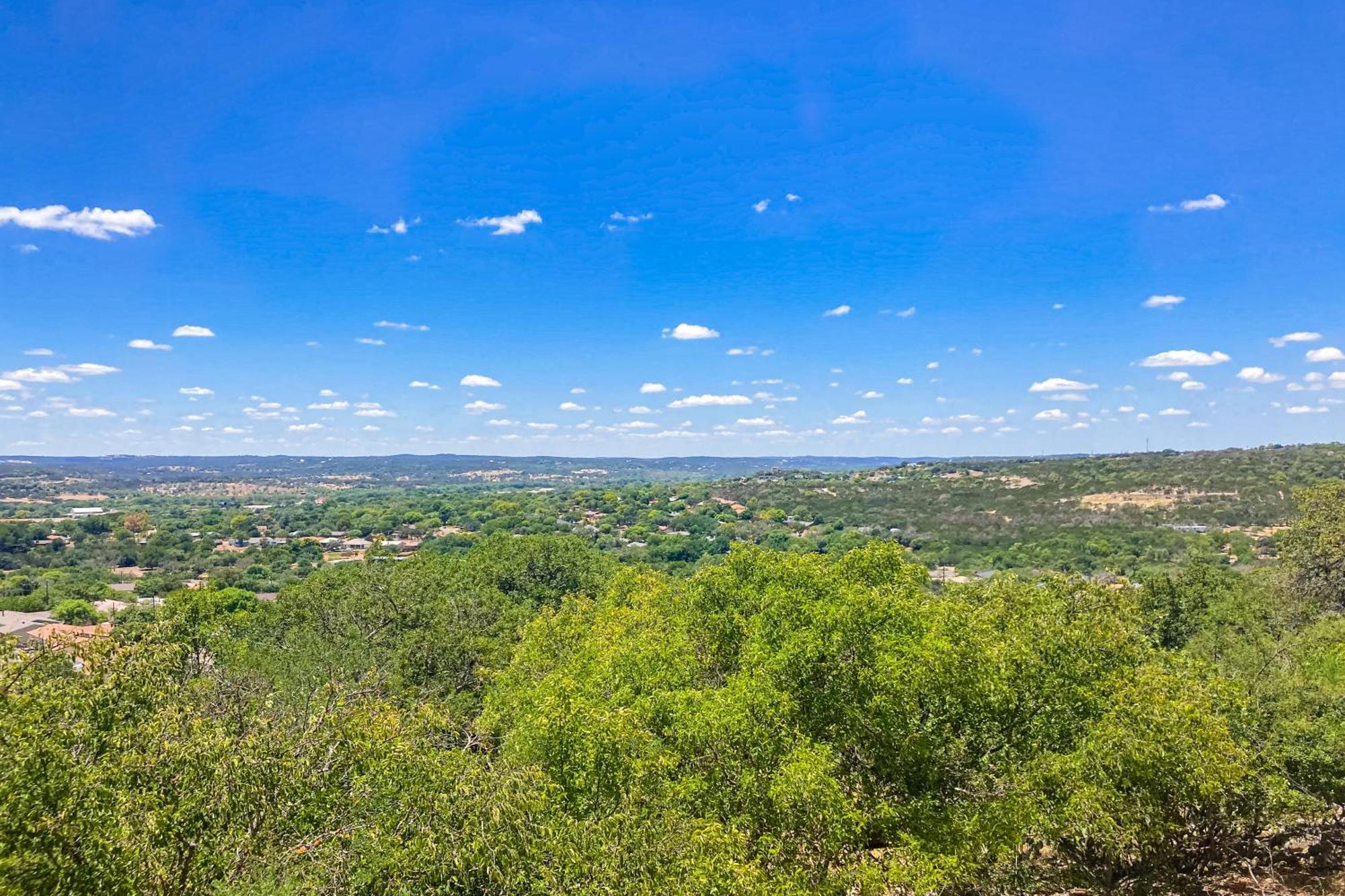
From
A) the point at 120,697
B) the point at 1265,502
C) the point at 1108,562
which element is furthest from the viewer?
the point at 1265,502

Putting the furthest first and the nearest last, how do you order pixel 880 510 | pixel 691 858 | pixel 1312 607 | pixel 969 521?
pixel 880 510 < pixel 969 521 < pixel 1312 607 < pixel 691 858

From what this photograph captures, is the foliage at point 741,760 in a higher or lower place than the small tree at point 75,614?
higher

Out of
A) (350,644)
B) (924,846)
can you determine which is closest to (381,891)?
(924,846)

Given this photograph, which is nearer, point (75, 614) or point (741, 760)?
point (741, 760)

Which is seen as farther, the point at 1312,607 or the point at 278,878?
the point at 1312,607

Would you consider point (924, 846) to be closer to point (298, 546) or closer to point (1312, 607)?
point (1312, 607)

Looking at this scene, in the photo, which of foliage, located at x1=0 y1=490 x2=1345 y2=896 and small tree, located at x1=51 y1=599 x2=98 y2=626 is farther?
small tree, located at x1=51 y1=599 x2=98 y2=626

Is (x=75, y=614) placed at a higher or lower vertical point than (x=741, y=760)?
lower

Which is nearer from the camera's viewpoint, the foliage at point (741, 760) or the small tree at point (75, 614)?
the foliage at point (741, 760)

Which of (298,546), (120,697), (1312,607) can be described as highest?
(120,697)

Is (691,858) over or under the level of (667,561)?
over

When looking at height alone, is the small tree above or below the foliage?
below
